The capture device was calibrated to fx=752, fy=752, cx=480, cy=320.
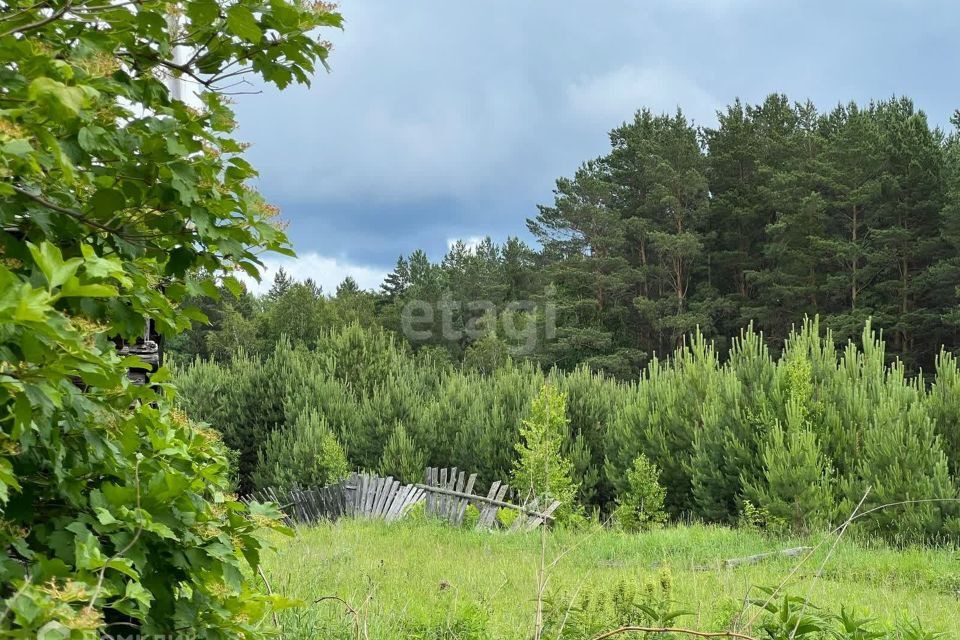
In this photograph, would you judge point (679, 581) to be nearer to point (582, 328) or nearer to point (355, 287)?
point (582, 328)

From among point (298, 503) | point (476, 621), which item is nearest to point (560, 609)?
point (476, 621)

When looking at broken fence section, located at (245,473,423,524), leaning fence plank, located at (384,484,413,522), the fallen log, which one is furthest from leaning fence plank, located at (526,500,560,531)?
the fallen log

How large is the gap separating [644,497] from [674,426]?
1.33 metres

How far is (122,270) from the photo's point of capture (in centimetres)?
162

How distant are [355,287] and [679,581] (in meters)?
52.8

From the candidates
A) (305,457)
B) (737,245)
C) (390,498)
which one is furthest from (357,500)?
(737,245)

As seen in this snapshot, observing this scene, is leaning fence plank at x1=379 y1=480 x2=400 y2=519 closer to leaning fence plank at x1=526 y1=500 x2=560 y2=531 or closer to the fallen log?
leaning fence plank at x1=526 y1=500 x2=560 y2=531

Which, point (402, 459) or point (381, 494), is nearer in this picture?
point (381, 494)

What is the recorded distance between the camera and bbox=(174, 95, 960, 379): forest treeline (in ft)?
97.3

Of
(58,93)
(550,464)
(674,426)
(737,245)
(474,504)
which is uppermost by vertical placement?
(737,245)

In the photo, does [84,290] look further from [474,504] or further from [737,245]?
[737,245]

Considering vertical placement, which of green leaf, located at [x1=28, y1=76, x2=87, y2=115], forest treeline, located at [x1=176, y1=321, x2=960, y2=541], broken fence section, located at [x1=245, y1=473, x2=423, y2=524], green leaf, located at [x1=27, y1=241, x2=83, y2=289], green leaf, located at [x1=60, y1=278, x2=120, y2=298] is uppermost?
green leaf, located at [x1=28, y1=76, x2=87, y2=115]

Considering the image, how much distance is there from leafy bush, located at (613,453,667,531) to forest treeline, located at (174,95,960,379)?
1925 cm

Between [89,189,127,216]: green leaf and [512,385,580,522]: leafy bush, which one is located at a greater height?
[89,189,127,216]: green leaf
